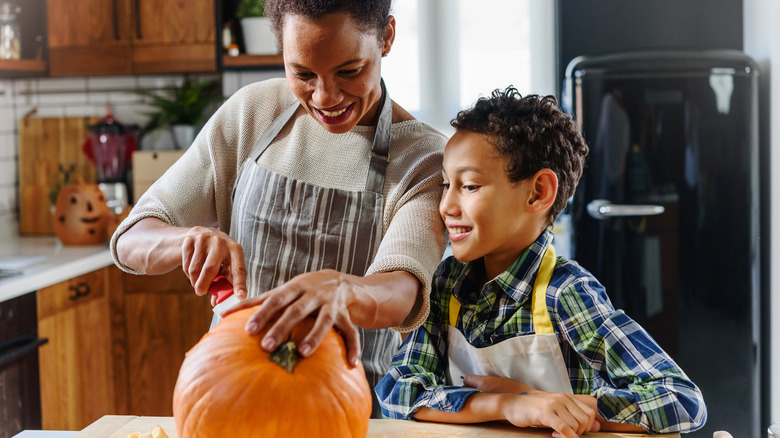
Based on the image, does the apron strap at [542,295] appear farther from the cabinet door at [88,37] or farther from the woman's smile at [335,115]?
the cabinet door at [88,37]

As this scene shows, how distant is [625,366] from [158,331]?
219 cm

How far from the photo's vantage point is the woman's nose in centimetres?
99

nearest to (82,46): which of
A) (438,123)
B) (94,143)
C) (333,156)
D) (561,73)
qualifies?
(94,143)

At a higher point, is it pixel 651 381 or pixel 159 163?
pixel 159 163

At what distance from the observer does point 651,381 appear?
0.99 metres

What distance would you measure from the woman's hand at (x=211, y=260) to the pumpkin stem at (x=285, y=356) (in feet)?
0.45

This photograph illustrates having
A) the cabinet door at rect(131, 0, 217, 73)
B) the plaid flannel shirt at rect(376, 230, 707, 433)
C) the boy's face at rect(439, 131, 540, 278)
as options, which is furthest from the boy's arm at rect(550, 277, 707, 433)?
the cabinet door at rect(131, 0, 217, 73)

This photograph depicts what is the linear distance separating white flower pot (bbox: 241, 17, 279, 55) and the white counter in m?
0.96

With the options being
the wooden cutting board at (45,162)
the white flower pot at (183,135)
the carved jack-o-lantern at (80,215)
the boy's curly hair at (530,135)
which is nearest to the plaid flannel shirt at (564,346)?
the boy's curly hair at (530,135)

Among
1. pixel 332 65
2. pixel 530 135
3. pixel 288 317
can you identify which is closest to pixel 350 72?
pixel 332 65

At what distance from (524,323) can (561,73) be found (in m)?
2.00

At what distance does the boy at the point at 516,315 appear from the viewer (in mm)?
995

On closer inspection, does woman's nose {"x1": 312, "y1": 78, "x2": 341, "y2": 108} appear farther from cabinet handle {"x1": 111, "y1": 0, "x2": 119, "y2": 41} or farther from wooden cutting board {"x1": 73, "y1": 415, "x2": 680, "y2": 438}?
cabinet handle {"x1": 111, "y1": 0, "x2": 119, "y2": 41}

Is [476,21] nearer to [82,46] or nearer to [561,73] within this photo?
[561,73]
